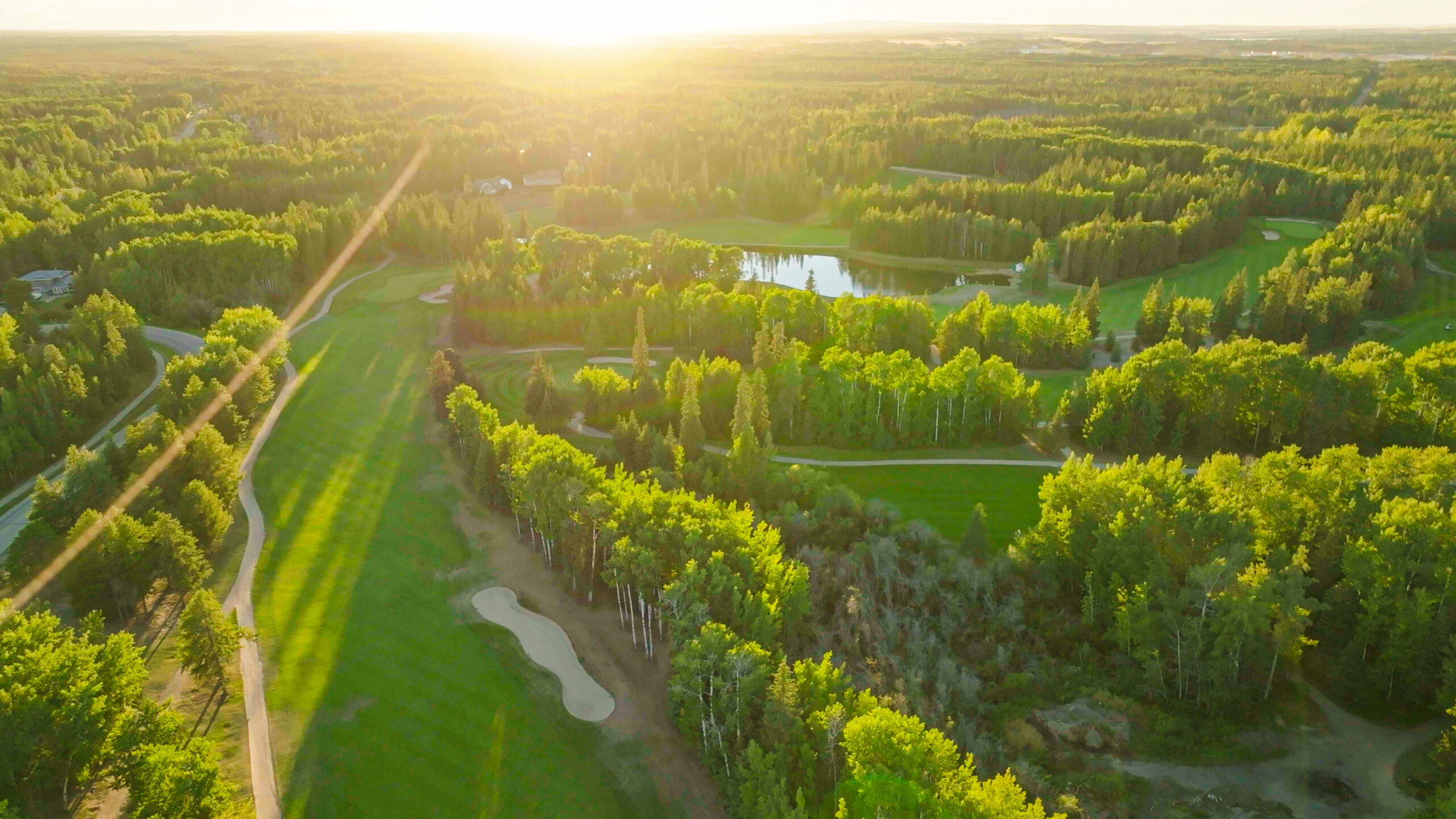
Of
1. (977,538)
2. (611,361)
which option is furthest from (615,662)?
(611,361)

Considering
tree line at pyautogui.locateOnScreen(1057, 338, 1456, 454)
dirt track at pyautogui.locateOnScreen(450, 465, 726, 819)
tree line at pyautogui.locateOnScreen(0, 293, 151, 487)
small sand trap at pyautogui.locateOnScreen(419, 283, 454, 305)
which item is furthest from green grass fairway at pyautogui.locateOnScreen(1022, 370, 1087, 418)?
tree line at pyautogui.locateOnScreen(0, 293, 151, 487)

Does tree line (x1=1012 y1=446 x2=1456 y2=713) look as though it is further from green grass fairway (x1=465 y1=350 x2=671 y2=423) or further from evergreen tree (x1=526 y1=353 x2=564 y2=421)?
green grass fairway (x1=465 y1=350 x2=671 y2=423)

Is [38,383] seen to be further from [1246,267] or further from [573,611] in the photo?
[1246,267]

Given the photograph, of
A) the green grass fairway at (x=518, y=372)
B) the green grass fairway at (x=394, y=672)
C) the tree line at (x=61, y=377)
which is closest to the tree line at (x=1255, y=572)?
the green grass fairway at (x=394, y=672)

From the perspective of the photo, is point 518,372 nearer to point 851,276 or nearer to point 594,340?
point 594,340

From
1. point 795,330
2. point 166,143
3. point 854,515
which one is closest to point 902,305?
point 795,330

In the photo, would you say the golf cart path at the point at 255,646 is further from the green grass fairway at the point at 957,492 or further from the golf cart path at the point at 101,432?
the green grass fairway at the point at 957,492

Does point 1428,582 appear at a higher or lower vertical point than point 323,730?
higher
